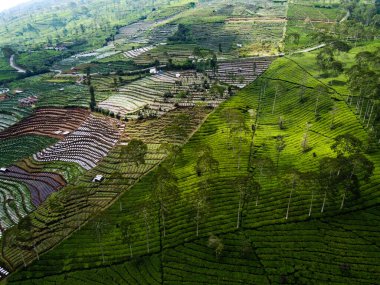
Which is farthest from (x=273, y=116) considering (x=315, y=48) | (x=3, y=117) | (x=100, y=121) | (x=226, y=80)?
(x=3, y=117)

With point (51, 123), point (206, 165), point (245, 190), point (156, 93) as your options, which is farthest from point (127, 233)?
point (156, 93)

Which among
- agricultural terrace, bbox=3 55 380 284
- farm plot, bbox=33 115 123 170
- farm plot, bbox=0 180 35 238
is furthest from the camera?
farm plot, bbox=33 115 123 170

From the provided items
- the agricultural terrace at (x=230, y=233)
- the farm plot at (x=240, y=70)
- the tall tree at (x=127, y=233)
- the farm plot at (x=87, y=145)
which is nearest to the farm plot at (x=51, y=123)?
the farm plot at (x=87, y=145)

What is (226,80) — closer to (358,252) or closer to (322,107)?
(322,107)

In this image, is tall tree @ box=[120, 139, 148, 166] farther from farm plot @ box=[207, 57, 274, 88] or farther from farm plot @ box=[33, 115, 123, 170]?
farm plot @ box=[207, 57, 274, 88]

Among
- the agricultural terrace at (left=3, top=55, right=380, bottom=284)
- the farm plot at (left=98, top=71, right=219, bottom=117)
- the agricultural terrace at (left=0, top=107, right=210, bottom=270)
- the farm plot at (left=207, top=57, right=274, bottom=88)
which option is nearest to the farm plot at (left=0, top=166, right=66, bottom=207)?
the agricultural terrace at (left=0, top=107, right=210, bottom=270)
